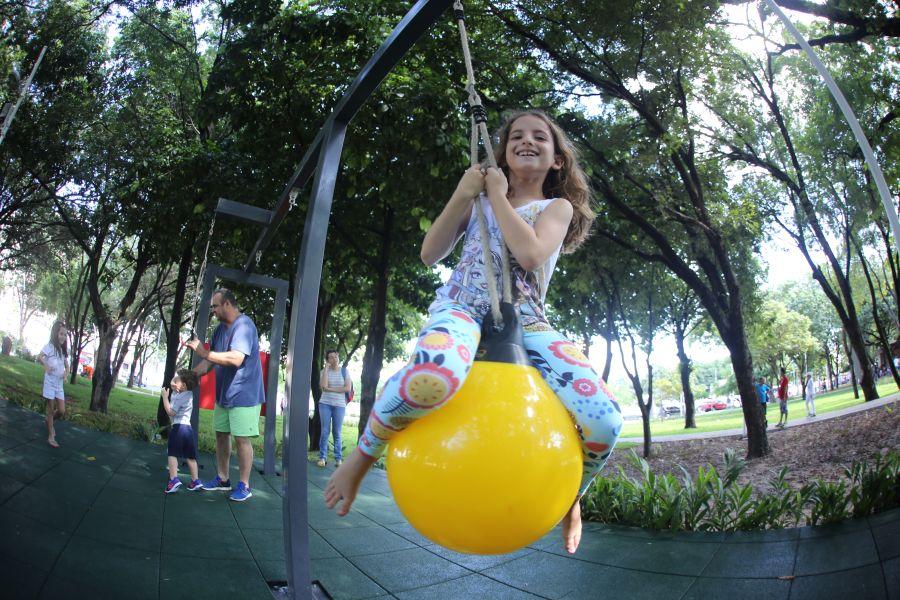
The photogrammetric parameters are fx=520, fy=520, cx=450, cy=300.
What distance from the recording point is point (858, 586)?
119 inches

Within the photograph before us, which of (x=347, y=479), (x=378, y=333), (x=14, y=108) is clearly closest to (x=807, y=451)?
(x=378, y=333)

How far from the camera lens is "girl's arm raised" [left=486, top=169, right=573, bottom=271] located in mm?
1773

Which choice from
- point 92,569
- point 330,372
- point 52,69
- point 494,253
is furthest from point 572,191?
point 52,69

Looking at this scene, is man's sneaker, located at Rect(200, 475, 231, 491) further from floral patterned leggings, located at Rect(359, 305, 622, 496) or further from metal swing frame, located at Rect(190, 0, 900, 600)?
floral patterned leggings, located at Rect(359, 305, 622, 496)

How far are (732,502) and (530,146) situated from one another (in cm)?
416

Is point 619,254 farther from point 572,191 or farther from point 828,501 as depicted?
point 572,191

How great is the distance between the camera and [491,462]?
1312 millimetres

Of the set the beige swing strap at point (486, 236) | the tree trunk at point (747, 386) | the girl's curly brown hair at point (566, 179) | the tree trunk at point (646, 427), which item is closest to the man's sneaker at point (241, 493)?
the girl's curly brown hair at point (566, 179)

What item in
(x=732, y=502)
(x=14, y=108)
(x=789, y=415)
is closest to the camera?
(x=732, y=502)

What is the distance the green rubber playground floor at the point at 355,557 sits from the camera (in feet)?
9.91

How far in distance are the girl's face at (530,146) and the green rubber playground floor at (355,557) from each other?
2709mm

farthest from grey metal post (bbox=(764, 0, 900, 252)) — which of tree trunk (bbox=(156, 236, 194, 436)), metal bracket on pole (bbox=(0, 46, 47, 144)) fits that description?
metal bracket on pole (bbox=(0, 46, 47, 144))

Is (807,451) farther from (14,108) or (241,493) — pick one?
(14,108)

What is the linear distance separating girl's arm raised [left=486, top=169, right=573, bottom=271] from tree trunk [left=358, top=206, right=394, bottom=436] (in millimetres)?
7291
